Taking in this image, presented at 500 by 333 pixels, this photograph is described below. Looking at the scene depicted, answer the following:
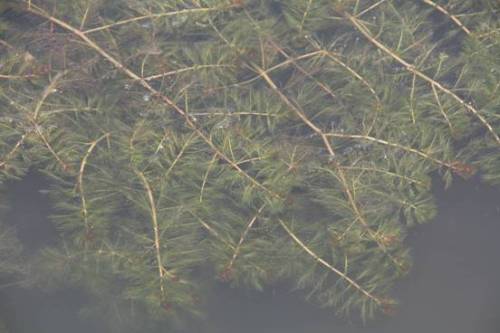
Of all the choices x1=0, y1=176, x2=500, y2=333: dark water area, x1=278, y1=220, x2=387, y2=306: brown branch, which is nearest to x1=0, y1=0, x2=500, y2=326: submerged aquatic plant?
x1=278, y1=220, x2=387, y2=306: brown branch

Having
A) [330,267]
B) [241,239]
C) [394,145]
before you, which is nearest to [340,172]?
[394,145]

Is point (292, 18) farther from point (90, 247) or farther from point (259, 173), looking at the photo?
point (90, 247)

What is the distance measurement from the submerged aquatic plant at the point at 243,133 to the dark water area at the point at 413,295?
15cm

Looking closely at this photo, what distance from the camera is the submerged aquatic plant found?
361 centimetres

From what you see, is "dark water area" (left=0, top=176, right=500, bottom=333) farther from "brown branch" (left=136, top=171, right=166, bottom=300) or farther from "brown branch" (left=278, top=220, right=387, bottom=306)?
"brown branch" (left=136, top=171, right=166, bottom=300)

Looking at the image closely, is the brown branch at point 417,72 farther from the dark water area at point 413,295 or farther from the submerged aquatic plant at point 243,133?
the dark water area at point 413,295

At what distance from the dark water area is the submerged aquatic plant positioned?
149 mm

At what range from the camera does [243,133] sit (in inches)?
146

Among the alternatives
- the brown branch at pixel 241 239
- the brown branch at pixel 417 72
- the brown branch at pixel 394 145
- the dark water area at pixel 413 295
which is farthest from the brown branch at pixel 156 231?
the brown branch at pixel 417 72

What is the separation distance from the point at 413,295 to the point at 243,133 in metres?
1.40

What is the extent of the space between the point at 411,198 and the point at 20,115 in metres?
2.18

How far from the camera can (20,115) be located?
3.62 meters

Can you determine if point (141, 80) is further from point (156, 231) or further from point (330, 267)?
point (330, 267)

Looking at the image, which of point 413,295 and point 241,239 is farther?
point 413,295
